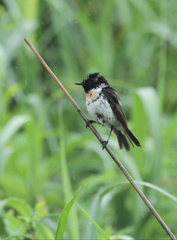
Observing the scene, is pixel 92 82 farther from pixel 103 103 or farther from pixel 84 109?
pixel 84 109

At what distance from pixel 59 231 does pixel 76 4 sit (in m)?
5.05

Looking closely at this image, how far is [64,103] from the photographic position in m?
5.99

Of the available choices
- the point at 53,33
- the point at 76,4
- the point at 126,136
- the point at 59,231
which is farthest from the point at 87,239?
the point at 76,4

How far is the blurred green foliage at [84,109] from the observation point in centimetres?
393

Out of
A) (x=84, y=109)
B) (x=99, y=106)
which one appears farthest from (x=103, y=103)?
(x=84, y=109)

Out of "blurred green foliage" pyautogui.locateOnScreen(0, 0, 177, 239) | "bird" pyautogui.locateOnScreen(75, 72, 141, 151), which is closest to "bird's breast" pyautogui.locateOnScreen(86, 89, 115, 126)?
"bird" pyautogui.locateOnScreen(75, 72, 141, 151)

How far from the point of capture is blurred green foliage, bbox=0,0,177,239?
12.9ft

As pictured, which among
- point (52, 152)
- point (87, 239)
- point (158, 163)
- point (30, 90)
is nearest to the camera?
point (87, 239)

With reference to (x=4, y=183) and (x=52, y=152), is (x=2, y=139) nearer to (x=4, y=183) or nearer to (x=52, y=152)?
(x=4, y=183)

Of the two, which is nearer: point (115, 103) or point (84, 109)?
point (115, 103)

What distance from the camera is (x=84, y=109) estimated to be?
5730 millimetres

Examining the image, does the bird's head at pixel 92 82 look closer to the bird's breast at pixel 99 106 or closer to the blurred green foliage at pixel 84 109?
the bird's breast at pixel 99 106

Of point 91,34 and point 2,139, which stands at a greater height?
point 91,34

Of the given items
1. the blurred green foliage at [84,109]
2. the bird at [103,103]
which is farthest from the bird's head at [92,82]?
the blurred green foliage at [84,109]
